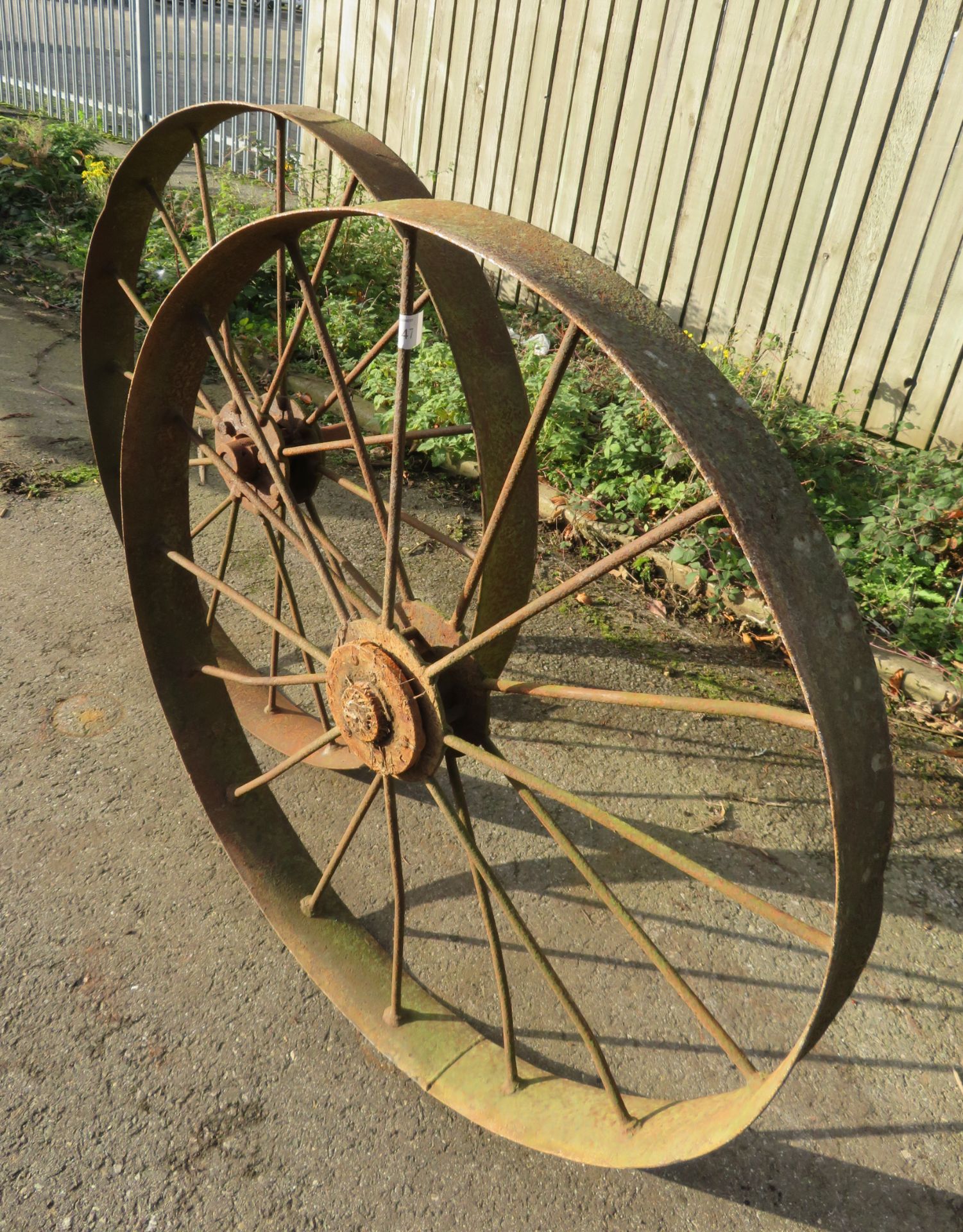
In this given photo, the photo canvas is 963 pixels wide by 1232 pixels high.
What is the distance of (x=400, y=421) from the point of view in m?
1.66

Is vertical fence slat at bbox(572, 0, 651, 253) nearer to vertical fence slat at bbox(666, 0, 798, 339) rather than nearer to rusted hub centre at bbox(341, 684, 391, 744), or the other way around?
vertical fence slat at bbox(666, 0, 798, 339)

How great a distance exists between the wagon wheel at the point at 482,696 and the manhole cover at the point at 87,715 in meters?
0.51

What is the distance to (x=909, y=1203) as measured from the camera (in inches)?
74.6

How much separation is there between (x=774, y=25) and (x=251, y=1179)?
5.01 metres

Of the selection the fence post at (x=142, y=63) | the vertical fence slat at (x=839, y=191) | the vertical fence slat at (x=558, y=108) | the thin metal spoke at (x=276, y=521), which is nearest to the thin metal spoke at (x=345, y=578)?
the thin metal spoke at (x=276, y=521)

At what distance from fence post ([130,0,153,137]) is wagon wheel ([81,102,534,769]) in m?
7.86

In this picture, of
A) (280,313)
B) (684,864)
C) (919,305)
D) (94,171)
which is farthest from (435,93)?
(684,864)

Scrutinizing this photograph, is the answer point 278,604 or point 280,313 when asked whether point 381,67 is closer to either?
point 280,313

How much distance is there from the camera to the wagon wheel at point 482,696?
1.25 metres

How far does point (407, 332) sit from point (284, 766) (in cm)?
104

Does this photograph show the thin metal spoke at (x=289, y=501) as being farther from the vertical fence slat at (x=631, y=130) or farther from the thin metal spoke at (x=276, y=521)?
the vertical fence slat at (x=631, y=130)

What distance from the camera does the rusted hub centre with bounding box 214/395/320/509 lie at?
2557 millimetres

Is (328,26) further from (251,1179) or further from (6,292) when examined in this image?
(251,1179)

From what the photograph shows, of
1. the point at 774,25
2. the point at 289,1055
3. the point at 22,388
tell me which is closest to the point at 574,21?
the point at 774,25
